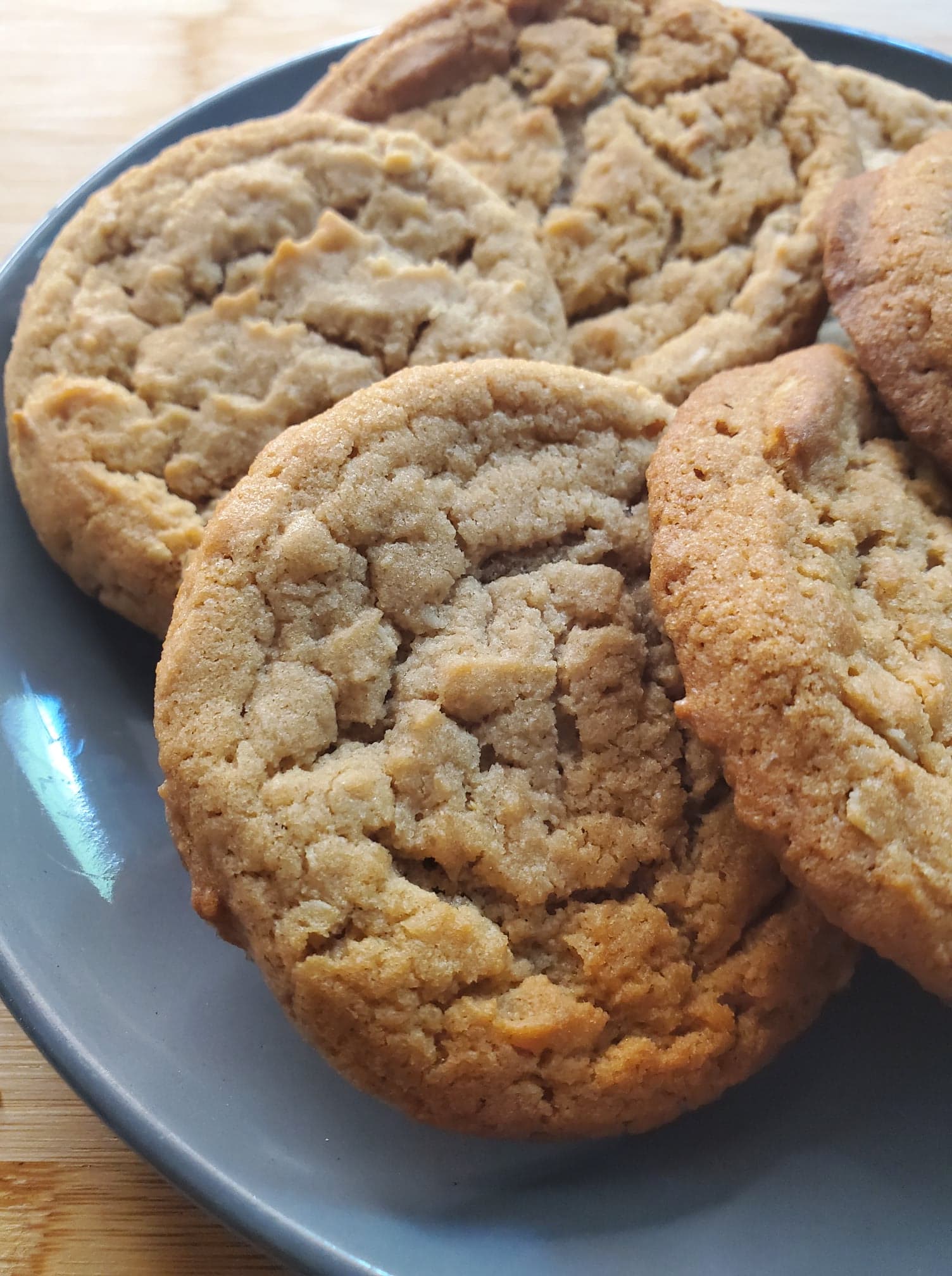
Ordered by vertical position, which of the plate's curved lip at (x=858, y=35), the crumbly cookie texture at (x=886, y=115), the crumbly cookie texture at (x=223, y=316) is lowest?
the crumbly cookie texture at (x=223, y=316)

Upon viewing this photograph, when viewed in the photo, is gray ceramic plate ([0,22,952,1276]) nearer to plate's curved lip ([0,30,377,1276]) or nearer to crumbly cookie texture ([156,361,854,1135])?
plate's curved lip ([0,30,377,1276])

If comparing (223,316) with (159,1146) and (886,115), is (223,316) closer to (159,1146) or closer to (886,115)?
(159,1146)

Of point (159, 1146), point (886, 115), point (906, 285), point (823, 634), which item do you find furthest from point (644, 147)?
point (159, 1146)

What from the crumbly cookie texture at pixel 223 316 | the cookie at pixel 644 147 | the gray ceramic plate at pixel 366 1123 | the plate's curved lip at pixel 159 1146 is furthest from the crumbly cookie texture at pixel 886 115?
the plate's curved lip at pixel 159 1146

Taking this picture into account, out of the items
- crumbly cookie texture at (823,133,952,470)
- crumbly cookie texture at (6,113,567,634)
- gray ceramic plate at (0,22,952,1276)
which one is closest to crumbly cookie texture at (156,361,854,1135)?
gray ceramic plate at (0,22,952,1276)

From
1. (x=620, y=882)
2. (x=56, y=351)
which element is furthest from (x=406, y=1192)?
(x=56, y=351)

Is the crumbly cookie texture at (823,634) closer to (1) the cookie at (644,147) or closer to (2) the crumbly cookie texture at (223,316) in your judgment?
(1) the cookie at (644,147)
